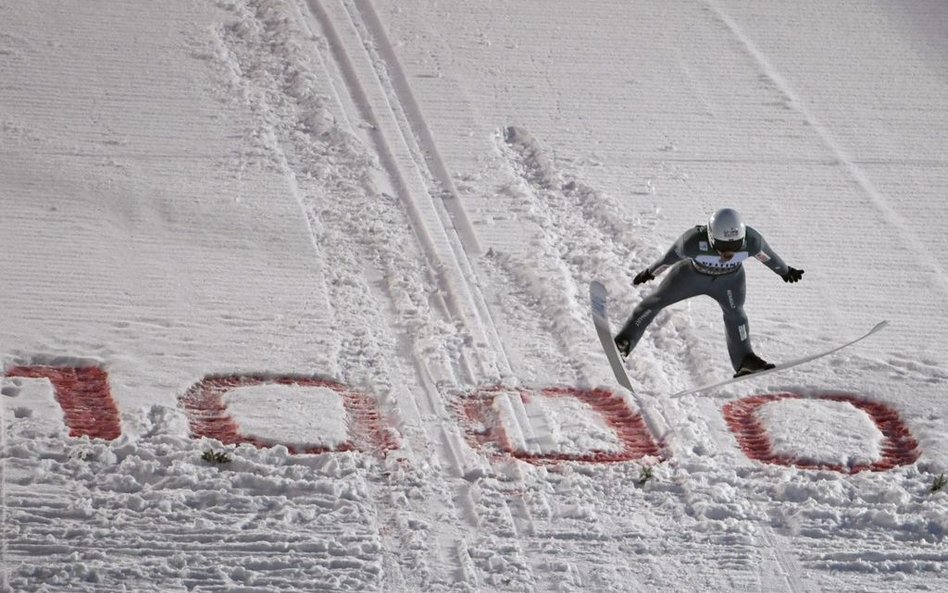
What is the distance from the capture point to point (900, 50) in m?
14.5

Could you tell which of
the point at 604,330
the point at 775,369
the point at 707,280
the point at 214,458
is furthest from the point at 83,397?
the point at 775,369

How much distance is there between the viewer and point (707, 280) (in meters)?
9.37

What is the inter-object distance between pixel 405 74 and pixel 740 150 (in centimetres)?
296

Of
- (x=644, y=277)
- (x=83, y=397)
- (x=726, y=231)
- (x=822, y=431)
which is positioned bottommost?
(x=822, y=431)

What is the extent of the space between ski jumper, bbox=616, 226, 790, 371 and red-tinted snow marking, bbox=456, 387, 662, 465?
425 mm

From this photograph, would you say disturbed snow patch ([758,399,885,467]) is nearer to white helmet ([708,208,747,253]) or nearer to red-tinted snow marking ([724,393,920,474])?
red-tinted snow marking ([724,393,920,474])

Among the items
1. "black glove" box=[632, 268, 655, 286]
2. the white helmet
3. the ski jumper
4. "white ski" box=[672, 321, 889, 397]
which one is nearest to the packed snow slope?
"white ski" box=[672, 321, 889, 397]

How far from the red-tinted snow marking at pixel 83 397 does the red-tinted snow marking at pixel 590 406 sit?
2106mm

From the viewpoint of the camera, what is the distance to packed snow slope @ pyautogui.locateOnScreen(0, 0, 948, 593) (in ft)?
27.4

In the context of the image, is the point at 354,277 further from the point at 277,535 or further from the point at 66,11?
the point at 66,11

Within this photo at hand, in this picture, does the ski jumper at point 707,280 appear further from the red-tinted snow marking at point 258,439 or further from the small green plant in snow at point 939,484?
the red-tinted snow marking at point 258,439

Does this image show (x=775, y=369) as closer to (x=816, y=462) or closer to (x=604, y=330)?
(x=816, y=462)

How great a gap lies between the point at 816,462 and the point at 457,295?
2.76 metres

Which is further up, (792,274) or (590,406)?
(792,274)
